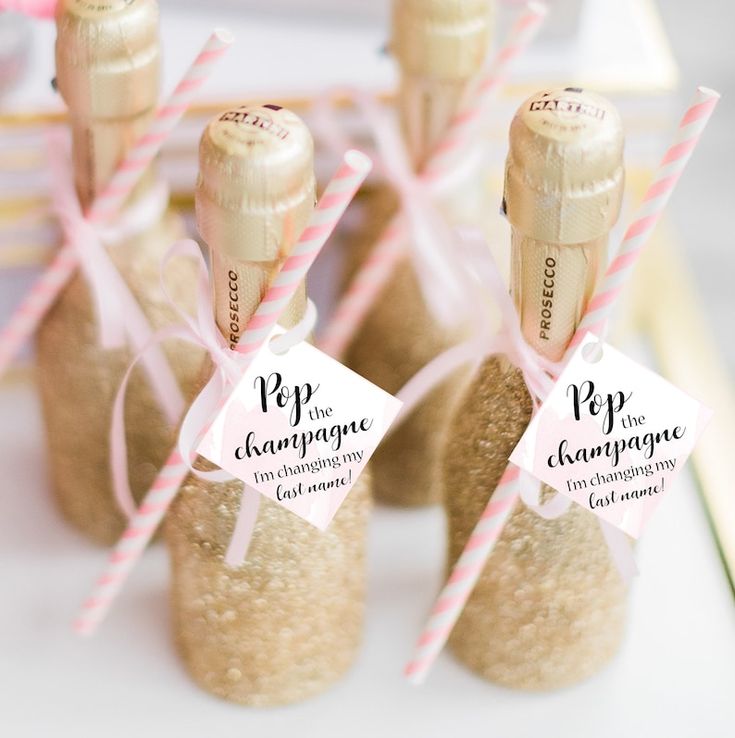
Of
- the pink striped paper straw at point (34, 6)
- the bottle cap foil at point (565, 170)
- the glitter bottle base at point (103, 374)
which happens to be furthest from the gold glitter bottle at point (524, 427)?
the pink striped paper straw at point (34, 6)

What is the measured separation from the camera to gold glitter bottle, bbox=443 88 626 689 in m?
0.64

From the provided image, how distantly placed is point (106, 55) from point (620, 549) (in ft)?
1.36

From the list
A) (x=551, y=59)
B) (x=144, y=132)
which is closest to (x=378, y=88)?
(x=551, y=59)

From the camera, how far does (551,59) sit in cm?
106

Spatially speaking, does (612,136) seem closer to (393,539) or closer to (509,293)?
(509,293)

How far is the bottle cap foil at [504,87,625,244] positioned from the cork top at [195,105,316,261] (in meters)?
0.11

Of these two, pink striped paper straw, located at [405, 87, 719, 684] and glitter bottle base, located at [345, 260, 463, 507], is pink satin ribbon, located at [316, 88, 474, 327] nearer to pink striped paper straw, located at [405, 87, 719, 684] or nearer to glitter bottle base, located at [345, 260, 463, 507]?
glitter bottle base, located at [345, 260, 463, 507]

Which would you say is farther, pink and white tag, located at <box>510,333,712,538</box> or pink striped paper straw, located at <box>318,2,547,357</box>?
pink striped paper straw, located at <box>318,2,547,357</box>

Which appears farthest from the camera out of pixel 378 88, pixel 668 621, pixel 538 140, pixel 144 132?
pixel 378 88

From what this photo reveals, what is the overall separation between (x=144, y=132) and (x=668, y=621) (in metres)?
0.48

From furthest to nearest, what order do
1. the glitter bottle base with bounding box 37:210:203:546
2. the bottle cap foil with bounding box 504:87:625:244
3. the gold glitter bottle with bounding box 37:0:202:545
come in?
the glitter bottle base with bounding box 37:210:203:546, the gold glitter bottle with bounding box 37:0:202:545, the bottle cap foil with bounding box 504:87:625:244

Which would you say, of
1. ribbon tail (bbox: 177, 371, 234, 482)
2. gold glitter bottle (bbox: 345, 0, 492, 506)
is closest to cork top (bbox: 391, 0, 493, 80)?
gold glitter bottle (bbox: 345, 0, 492, 506)

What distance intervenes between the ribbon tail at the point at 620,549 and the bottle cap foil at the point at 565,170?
194 mm

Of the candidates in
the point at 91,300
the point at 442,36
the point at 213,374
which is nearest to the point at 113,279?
the point at 91,300
